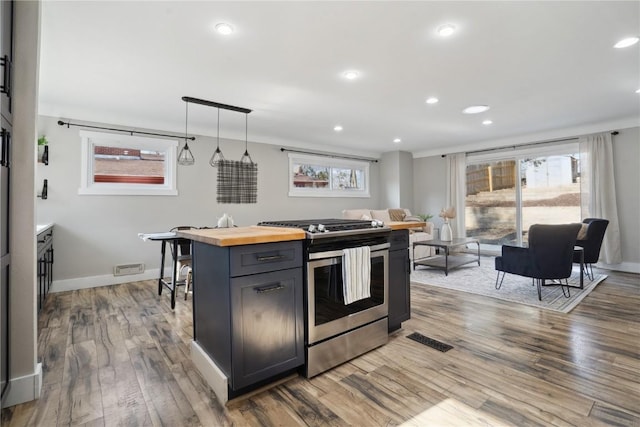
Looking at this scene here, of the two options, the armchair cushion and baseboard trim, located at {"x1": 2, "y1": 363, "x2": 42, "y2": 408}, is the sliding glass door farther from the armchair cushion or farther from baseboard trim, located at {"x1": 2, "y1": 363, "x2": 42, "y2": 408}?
baseboard trim, located at {"x1": 2, "y1": 363, "x2": 42, "y2": 408}

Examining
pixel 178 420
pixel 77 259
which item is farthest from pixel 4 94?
pixel 77 259

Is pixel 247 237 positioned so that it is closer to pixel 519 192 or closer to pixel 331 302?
pixel 331 302

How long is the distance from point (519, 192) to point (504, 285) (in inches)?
115

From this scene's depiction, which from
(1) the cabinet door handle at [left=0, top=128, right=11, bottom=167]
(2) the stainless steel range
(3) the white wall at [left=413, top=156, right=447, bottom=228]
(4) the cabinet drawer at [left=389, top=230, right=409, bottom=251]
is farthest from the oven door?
(3) the white wall at [left=413, top=156, right=447, bottom=228]

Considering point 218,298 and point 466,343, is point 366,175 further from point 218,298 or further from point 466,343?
point 218,298

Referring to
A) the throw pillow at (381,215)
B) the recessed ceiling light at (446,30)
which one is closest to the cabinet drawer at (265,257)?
the recessed ceiling light at (446,30)

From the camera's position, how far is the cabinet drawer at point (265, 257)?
1.65 m

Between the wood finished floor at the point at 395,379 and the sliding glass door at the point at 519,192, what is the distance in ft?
10.5

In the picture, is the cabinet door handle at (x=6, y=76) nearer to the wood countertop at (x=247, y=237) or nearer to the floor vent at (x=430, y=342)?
the wood countertop at (x=247, y=237)

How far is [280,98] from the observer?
3.76 m

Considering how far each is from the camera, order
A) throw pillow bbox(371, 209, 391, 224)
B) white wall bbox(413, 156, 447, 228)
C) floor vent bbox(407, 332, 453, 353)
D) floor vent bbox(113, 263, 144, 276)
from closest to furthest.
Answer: floor vent bbox(407, 332, 453, 353), floor vent bbox(113, 263, 144, 276), throw pillow bbox(371, 209, 391, 224), white wall bbox(413, 156, 447, 228)

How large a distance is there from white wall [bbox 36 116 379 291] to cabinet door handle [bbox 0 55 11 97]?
9.73ft

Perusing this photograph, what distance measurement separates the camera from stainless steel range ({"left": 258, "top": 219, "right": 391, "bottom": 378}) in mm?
1940

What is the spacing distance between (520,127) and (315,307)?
5216 mm
